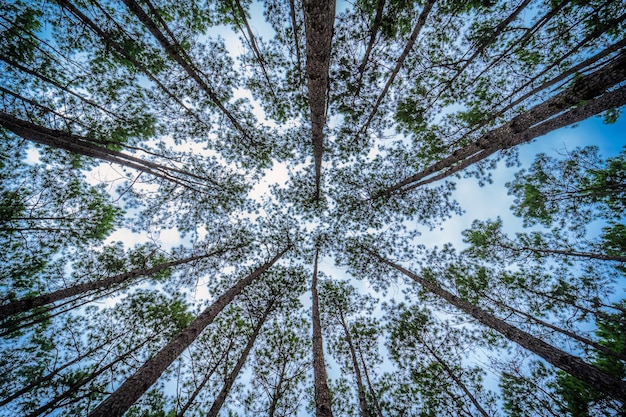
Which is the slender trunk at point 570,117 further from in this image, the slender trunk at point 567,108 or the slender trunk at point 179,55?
the slender trunk at point 179,55

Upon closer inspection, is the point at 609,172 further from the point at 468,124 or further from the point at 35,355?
the point at 35,355

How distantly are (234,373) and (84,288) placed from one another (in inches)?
236

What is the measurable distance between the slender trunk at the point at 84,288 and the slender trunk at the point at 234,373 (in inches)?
147

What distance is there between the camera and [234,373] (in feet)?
24.1

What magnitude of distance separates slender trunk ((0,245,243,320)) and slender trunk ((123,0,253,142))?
6294 millimetres

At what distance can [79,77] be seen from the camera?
6.11 metres

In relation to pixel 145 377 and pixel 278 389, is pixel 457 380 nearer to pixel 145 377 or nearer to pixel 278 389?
pixel 278 389

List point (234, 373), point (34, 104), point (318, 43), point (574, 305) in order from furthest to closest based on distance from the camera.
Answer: point (574, 305) < point (234, 373) < point (34, 104) < point (318, 43)

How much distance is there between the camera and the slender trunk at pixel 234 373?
6.60 m

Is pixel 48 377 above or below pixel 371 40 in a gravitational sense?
below

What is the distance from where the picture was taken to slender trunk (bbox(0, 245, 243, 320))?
5.62 metres

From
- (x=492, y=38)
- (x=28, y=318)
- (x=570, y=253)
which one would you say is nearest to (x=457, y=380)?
(x=570, y=253)

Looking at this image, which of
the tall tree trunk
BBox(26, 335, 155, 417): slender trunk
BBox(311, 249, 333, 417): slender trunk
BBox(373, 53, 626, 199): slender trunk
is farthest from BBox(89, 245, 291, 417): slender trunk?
BBox(373, 53, 626, 199): slender trunk

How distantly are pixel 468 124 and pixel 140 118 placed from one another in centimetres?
1226
